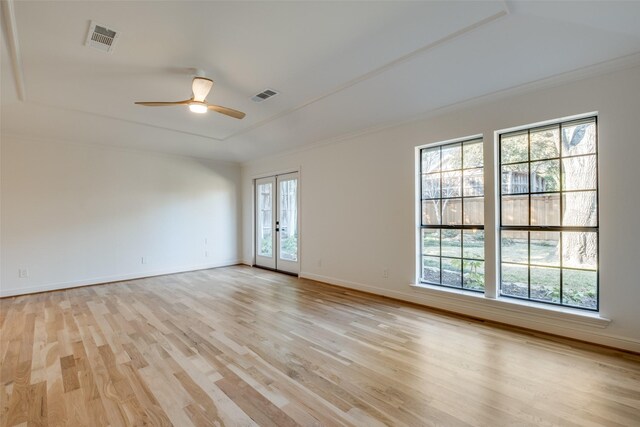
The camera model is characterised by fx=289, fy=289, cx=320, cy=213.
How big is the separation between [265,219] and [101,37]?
4776 mm

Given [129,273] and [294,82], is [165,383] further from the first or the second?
[129,273]

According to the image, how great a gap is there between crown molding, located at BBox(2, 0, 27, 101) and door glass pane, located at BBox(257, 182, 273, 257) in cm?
418

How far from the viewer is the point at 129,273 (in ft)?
18.6

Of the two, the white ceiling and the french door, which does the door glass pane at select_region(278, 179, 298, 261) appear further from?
the white ceiling

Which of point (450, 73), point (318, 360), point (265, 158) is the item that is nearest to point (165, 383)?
point (318, 360)

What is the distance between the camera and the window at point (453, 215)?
→ 142 inches

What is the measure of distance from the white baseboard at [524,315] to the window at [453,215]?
0.22 meters

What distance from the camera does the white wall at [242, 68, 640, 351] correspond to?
2619 mm

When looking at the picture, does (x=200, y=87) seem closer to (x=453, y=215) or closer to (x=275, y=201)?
(x=453, y=215)

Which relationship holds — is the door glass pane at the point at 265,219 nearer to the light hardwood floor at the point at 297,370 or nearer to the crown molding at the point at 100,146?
the crown molding at the point at 100,146

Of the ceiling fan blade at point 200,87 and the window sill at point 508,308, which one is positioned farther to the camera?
the ceiling fan blade at point 200,87

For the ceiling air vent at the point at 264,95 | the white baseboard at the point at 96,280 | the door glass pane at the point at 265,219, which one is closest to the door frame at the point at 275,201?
the door glass pane at the point at 265,219

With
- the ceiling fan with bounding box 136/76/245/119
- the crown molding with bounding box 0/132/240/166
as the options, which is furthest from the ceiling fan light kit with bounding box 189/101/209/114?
the crown molding with bounding box 0/132/240/166

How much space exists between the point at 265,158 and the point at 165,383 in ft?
16.9
